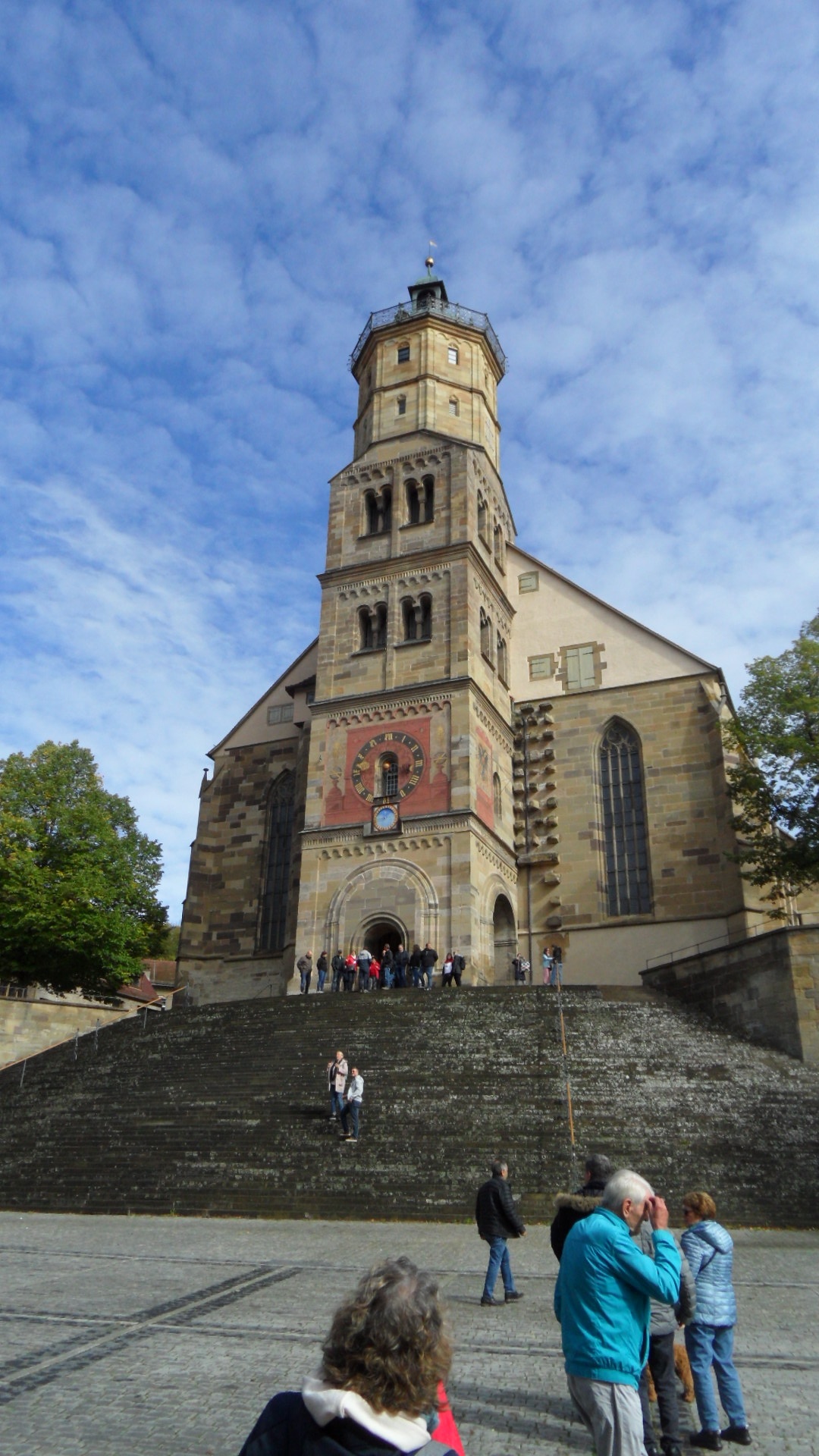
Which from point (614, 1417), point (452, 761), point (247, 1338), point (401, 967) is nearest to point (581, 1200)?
point (614, 1417)

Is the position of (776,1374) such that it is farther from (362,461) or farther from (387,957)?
(362,461)

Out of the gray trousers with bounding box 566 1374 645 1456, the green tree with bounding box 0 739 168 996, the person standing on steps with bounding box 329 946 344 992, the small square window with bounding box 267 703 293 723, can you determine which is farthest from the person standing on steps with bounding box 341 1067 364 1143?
the small square window with bounding box 267 703 293 723

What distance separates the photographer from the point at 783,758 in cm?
2752

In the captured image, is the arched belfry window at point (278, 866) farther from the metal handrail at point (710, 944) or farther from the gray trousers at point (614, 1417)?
the gray trousers at point (614, 1417)

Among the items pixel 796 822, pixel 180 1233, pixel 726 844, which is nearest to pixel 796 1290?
pixel 180 1233

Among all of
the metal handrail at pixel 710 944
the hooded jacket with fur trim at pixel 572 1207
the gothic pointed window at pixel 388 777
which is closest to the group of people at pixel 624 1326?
the hooded jacket with fur trim at pixel 572 1207

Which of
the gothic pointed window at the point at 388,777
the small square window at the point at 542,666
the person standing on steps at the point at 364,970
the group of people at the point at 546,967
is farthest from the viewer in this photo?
the small square window at the point at 542,666

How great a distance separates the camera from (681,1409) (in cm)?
711

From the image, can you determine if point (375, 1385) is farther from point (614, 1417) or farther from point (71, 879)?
point (71, 879)

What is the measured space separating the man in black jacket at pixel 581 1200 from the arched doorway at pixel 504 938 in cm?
2625

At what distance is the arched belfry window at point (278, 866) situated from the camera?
36.0 metres

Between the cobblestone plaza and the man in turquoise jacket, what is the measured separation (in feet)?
5.86

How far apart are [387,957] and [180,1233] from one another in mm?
14178

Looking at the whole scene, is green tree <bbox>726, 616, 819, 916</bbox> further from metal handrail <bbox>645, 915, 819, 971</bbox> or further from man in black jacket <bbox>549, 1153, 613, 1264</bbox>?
man in black jacket <bbox>549, 1153, 613, 1264</bbox>
